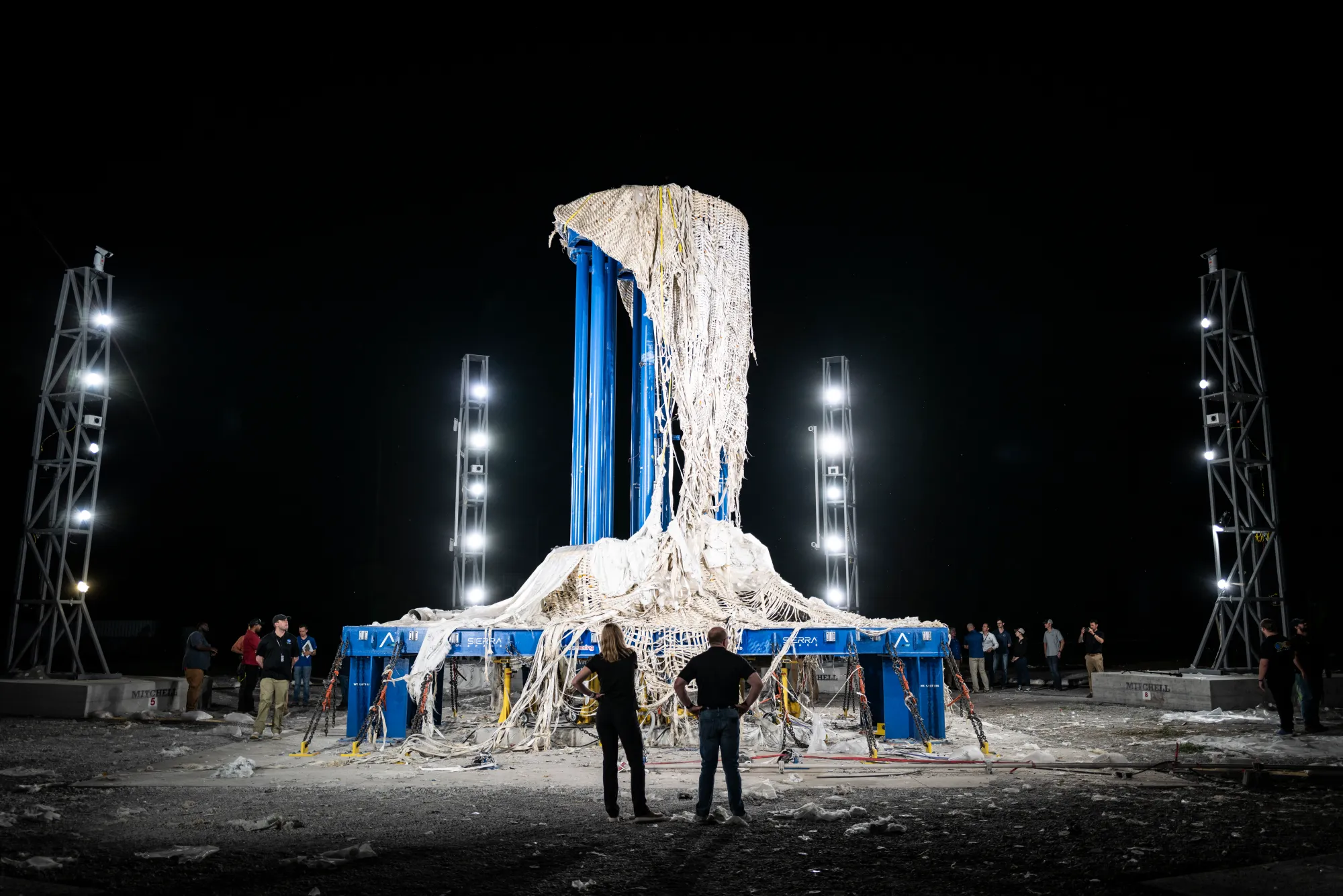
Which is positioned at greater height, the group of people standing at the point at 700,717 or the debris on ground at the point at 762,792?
the group of people standing at the point at 700,717

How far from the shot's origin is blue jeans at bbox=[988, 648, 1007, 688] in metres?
19.8

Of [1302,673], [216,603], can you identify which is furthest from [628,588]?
[216,603]

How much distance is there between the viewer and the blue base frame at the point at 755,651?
10.6m

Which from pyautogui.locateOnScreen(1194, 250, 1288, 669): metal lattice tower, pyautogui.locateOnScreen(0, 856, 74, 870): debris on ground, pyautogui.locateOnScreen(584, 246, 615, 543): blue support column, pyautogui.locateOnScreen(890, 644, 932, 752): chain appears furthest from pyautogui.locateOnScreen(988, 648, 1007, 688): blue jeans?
pyautogui.locateOnScreen(0, 856, 74, 870): debris on ground

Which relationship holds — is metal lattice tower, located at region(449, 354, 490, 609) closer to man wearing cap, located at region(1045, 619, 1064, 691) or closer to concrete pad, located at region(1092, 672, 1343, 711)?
man wearing cap, located at region(1045, 619, 1064, 691)

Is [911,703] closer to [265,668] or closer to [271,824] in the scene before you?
[271,824]

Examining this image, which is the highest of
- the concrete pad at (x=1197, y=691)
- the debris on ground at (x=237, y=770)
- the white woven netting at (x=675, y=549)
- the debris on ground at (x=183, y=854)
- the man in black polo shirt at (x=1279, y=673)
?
the white woven netting at (x=675, y=549)

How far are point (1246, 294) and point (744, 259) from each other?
→ 29.5 feet

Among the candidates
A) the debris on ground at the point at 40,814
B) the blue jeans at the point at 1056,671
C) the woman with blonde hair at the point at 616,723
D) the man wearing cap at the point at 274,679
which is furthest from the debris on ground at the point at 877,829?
the blue jeans at the point at 1056,671

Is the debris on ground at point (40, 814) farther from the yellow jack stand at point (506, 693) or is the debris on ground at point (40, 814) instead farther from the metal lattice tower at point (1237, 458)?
the metal lattice tower at point (1237, 458)

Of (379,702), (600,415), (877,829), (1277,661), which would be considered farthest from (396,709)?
(1277,661)

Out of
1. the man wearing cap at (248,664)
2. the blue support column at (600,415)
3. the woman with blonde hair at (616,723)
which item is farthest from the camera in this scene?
the blue support column at (600,415)

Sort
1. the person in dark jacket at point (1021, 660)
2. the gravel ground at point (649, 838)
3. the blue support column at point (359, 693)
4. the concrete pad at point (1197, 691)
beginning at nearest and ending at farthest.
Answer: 1. the gravel ground at point (649, 838)
2. the blue support column at point (359, 693)
3. the concrete pad at point (1197, 691)
4. the person in dark jacket at point (1021, 660)

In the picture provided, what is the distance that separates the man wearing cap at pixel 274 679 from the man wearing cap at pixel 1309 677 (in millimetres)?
12238
